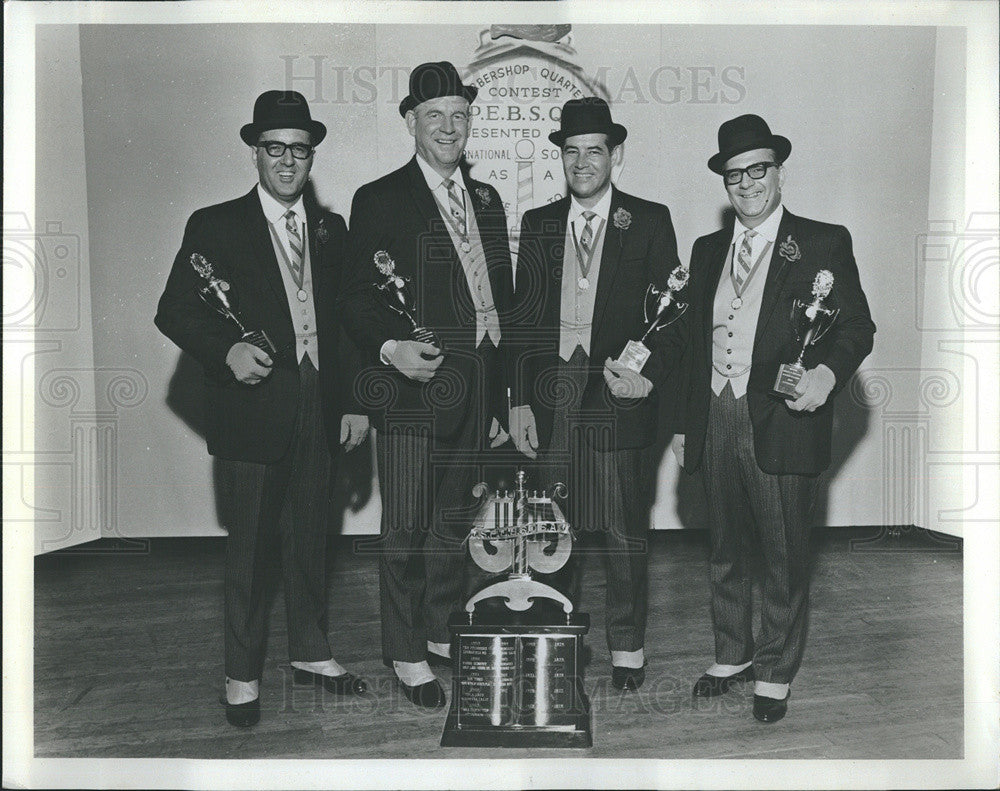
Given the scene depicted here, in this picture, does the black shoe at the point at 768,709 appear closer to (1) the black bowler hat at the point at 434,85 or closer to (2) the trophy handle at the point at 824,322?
(2) the trophy handle at the point at 824,322

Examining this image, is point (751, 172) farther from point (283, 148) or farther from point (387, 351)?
point (283, 148)

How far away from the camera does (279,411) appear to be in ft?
12.6

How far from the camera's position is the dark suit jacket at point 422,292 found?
389cm

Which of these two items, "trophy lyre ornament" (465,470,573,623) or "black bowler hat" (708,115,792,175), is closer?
"trophy lyre ornament" (465,470,573,623)

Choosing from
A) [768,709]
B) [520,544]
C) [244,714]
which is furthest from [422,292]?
[768,709]

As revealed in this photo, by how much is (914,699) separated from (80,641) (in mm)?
3019

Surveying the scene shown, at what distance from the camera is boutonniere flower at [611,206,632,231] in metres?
3.93

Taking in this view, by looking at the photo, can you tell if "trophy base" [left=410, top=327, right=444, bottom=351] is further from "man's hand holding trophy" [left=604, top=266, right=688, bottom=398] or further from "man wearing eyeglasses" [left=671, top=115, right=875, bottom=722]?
"man wearing eyeglasses" [left=671, top=115, right=875, bottom=722]

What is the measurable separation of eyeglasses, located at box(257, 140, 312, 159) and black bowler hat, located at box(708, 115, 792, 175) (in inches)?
55.9

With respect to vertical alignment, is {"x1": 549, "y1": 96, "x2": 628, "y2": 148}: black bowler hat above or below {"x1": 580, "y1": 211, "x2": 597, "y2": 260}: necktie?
above

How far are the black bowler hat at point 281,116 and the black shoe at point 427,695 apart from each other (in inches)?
76.3

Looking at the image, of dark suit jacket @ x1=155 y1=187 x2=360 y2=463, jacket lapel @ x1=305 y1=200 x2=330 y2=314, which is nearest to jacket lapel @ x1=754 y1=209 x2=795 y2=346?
dark suit jacket @ x1=155 y1=187 x2=360 y2=463

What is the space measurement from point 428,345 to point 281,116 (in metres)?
0.95

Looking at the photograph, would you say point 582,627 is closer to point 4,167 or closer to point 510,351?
point 510,351
